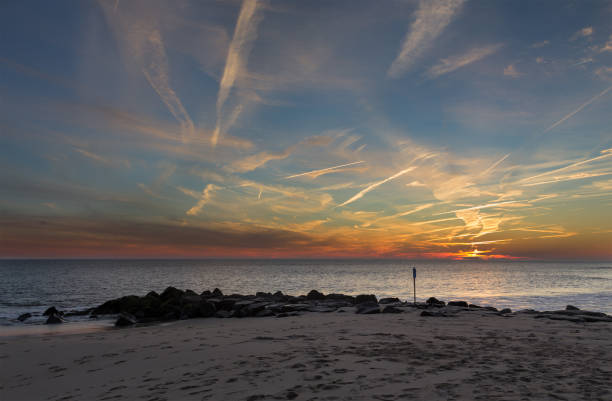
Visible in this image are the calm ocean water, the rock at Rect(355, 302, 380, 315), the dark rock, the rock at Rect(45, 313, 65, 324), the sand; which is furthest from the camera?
the calm ocean water

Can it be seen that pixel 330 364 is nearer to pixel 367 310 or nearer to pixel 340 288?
pixel 367 310

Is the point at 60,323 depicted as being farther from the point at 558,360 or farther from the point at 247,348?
the point at 558,360

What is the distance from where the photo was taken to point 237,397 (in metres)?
6.46

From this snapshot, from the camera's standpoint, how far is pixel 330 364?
8406mm

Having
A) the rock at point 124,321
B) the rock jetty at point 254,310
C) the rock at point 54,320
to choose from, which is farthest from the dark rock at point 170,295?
the rock at point 54,320

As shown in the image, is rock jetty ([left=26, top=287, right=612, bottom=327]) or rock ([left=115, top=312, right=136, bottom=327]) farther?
rock ([left=115, top=312, right=136, bottom=327])

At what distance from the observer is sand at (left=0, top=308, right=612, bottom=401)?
666 centimetres

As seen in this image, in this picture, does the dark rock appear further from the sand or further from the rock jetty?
the sand

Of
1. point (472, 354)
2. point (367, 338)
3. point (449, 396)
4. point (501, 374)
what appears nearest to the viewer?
point (449, 396)

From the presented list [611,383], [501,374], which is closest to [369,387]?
[501,374]

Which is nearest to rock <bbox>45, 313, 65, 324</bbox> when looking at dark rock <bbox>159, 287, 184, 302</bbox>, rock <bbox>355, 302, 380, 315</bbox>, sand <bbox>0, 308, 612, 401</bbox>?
dark rock <bbox>159, 287, 184, 302</bbox>

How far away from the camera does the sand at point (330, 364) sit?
6.66m

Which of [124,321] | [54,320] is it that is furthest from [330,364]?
[54,320]

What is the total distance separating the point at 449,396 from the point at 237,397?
3897 mm
